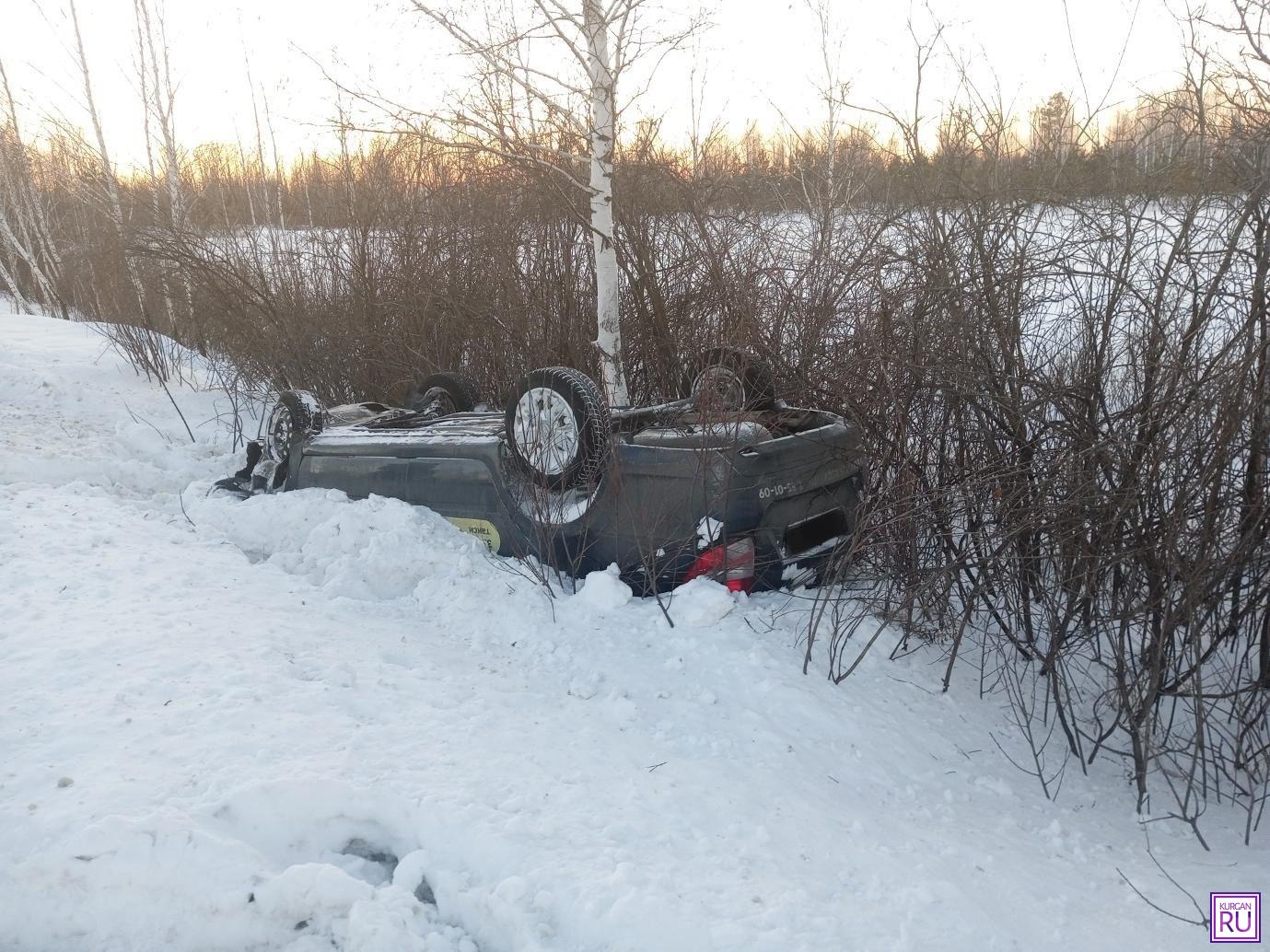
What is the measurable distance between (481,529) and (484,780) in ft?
6.46

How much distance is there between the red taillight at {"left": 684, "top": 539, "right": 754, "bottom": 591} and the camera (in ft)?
13.6

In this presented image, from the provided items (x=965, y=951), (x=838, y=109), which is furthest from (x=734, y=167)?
(x=965, y=951)

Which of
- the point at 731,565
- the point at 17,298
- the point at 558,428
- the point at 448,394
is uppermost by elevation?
the point at 17,298

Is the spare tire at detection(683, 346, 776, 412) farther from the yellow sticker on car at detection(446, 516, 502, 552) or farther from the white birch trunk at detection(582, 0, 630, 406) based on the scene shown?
the yellow sticker on car at detection(446, 516, 502, 552)

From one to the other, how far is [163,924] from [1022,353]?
158 inches

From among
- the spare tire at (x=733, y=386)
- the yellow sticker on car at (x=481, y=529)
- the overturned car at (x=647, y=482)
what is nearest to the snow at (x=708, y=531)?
the overturned car at (x=647, y=482)

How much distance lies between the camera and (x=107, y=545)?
4.99 m

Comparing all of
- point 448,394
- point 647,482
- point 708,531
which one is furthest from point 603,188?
point 708,531

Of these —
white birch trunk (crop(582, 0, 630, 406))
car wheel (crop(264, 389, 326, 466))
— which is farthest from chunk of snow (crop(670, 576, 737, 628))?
car wheel (crop(264, 389, 326, 466))

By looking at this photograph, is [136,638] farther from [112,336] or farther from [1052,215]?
[112,336]

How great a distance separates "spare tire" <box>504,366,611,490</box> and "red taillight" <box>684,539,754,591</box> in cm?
67

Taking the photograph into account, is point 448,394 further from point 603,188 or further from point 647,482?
point 647,482

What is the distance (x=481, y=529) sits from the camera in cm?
482

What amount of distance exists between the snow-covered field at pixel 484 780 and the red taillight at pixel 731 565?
0.15 meters
